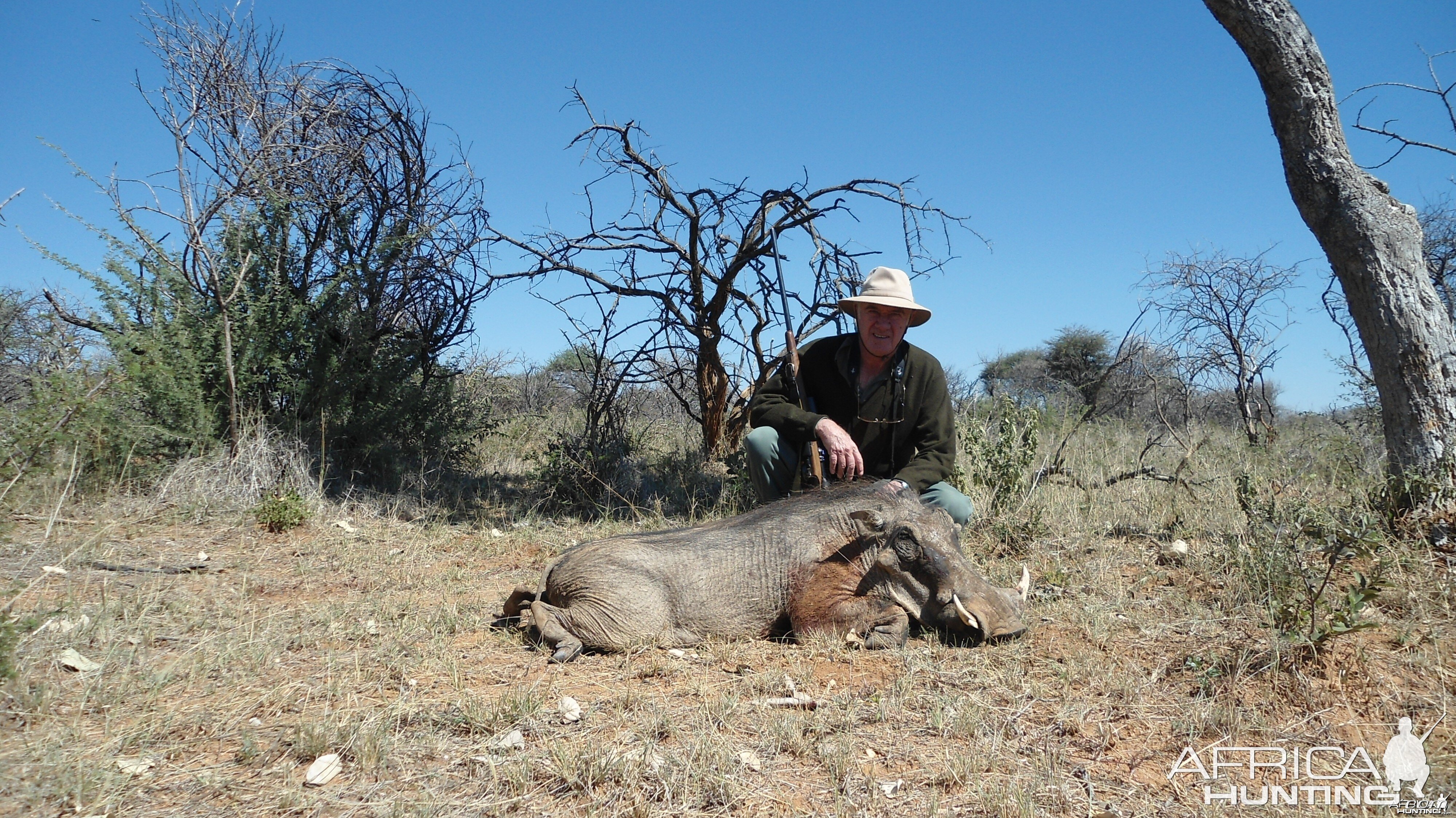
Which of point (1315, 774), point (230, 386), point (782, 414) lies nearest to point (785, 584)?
point (782, 414)

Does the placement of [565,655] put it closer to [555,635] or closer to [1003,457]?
[555,635]

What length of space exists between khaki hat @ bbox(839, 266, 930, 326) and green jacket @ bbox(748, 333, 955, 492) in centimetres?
34

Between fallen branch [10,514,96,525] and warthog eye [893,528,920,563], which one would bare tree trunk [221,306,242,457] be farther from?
warthog eye [893,528,920,563]

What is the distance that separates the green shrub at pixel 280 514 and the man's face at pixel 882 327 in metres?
4.72

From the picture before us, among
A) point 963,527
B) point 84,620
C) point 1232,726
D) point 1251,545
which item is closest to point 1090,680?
point 1232,726

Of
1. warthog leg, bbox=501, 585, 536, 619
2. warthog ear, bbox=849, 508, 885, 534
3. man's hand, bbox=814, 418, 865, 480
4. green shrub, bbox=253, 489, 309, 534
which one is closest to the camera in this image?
warthog ear, bbox=849, 508, 885, 534

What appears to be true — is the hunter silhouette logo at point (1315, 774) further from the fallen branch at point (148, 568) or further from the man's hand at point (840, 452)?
Answer: the fallen branch at point (148, 568)

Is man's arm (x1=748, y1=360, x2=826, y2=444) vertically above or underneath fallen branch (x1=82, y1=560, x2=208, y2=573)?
above

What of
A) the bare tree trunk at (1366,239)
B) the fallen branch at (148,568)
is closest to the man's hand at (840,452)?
the bare tree trunk at (1366,239)

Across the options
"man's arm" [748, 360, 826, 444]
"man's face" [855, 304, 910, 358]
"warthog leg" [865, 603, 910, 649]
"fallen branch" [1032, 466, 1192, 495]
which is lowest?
"warthog leg" [865, 603, 910, 649]

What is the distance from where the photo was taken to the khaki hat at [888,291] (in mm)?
4988

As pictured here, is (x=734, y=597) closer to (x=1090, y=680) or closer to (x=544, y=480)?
(x=1090, y=680)

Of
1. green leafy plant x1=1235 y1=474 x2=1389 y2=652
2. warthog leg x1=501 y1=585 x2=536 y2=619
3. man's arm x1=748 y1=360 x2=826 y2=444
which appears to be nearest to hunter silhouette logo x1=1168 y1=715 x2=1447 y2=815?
green leafy plant x1=1235 y1=474 x2=1389 y2=652

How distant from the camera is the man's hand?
Result: 475 cm
